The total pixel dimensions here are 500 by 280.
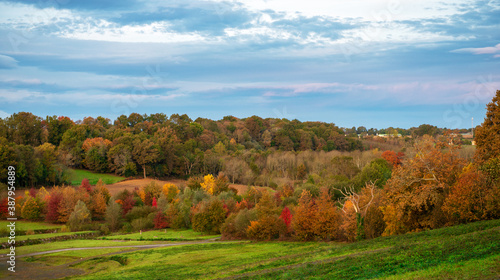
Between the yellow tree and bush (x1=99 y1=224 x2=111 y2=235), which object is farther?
the yellow tree

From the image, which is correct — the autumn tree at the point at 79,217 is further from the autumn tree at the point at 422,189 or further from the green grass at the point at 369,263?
the autumn tree at the point at 422,189

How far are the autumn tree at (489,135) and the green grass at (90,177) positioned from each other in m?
92.3

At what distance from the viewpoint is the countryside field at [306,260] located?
1941 cm

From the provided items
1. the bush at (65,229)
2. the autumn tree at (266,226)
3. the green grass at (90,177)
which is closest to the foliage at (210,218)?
the autumn tree at (266,226)

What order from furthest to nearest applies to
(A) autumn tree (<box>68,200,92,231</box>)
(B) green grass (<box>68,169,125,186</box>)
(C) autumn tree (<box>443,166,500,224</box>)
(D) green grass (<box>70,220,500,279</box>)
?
(B) green grass (<box>68,169,125,186</box>) → (A) autumn tree (<box>68,200,92,231</box>) → (C) autumn tree (<box>443,166,500,224</box>) → (D) green grass (<box>70,220,500,279</box>)

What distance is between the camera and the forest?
37312 millimetres

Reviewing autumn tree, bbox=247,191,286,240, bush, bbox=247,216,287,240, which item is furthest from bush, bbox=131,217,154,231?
bush, bbox=247,216,287,240

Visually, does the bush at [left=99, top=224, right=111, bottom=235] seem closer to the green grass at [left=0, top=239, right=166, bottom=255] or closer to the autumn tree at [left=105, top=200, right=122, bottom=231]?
the autumn tree at [left=105, top=200, right=122, bottom=231]

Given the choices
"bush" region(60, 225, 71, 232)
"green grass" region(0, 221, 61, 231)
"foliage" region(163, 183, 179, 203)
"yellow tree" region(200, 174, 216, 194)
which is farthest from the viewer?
"yellow tree" region(200, 174, 216, 194)

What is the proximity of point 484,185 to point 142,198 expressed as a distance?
231ft

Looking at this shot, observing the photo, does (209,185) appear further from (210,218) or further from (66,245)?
(66,245)

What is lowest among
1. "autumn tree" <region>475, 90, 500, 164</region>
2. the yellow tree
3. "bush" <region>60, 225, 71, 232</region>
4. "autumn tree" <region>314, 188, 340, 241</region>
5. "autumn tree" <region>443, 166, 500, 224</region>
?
"bush" <region>60, 225, 71, 232</region>

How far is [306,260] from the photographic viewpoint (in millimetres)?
29875

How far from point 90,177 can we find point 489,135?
99940mm
